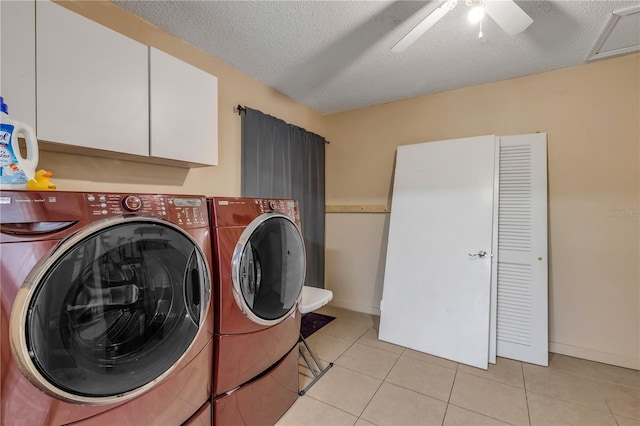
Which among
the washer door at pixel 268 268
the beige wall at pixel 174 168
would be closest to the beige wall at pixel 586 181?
the beige wall at pixel 174 168

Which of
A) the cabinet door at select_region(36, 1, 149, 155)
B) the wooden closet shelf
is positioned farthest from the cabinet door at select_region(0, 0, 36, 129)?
the wooden closet shelf

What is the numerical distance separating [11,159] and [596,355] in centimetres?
370

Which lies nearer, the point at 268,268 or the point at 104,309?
the point at 104,309

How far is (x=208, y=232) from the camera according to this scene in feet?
4.12

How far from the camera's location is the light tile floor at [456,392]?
163 centimetres

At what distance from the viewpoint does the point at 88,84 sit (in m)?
1.26

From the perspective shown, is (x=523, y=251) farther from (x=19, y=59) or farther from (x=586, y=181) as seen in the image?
(x=19, y=59)

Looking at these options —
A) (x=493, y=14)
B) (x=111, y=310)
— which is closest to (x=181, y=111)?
(x=111, y=310)

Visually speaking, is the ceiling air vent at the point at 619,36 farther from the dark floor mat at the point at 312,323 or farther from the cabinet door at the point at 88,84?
the dark floor mat at the point at 312,323

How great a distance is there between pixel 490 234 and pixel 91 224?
252 centimetres

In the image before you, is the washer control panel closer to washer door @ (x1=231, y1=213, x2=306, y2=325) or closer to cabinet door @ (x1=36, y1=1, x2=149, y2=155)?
washer door @ (x1=231, y1=213, x2=306, y2=325)

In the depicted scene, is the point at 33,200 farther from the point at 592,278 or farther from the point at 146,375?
the point at 592,278

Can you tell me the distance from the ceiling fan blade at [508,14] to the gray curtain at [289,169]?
175 centimetres

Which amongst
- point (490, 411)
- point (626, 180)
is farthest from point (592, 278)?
point (490, 411)
